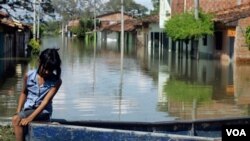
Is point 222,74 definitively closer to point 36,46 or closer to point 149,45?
point 36,46

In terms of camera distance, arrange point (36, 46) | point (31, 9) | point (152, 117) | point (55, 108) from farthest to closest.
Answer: point (36, 46)
point (31, 9)
point (55, 108)
point (152, 117)

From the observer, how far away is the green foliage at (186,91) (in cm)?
1738

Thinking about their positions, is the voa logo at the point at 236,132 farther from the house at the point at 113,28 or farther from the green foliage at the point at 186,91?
the house at the point at 113,28

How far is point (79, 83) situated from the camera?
22.0 metres

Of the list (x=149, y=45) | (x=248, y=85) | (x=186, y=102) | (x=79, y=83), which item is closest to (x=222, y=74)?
(x=248, y=85)

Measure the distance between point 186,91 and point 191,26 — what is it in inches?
762

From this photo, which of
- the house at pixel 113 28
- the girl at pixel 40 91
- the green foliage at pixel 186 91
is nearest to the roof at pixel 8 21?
the green foliage at pixel 186 91

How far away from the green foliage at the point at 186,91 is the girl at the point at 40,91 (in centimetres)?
1022

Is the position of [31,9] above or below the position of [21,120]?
above

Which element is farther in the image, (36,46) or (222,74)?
(36,46)

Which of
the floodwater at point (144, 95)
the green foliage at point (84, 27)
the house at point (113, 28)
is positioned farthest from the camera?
the green foliage at point (84, 27)

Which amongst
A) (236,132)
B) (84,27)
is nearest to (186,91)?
(236,132)

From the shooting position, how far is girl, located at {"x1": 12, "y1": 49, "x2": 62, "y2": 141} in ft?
22.2

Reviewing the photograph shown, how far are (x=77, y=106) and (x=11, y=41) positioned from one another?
108ft
